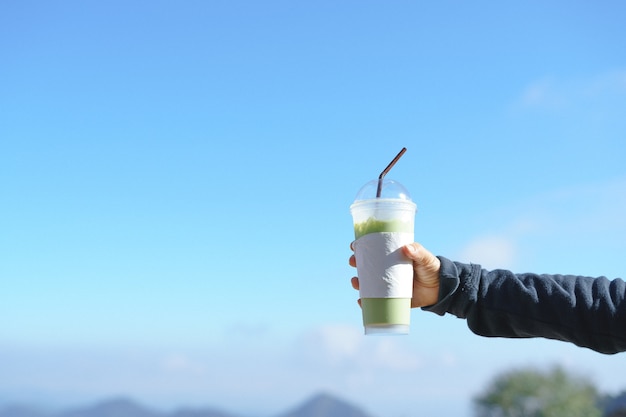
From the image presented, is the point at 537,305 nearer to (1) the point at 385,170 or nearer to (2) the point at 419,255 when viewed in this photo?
(2) the point at 419,255

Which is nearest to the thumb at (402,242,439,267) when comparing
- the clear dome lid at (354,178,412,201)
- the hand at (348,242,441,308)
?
the hand at (348,242,441,308)

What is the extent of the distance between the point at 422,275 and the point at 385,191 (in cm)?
33

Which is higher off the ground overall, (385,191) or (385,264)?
(385,191)

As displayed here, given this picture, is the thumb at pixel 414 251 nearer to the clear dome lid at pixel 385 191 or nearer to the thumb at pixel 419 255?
the thumb at pixel 419 255

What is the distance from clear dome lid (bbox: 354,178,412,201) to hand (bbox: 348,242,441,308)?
0.16 m

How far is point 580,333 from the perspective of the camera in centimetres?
227

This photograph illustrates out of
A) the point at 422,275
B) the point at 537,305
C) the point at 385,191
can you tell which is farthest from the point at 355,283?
the point at 537,305

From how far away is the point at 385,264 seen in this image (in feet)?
6.70

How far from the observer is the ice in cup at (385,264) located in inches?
80.3

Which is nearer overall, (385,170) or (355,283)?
(385,170)

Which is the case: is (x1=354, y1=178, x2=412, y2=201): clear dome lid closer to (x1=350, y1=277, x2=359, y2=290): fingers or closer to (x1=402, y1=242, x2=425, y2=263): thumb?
(x1=402, y1=242, x2=425, y2=263): thumb

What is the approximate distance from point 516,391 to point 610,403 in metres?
1.05

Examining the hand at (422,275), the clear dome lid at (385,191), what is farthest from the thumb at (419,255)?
the clear dome lid at (385,191)

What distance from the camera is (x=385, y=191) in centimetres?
212
